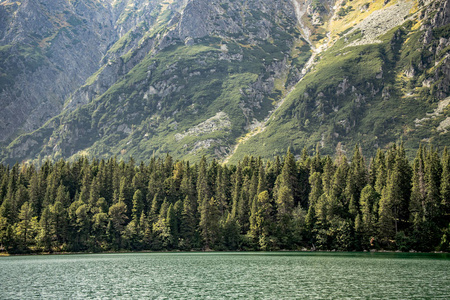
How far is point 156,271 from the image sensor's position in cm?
9231

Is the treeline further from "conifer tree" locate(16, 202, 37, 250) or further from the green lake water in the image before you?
the green lake water

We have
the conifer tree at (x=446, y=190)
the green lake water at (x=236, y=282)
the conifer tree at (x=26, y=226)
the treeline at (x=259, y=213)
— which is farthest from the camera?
the conifer tree at (x=26, y=226)

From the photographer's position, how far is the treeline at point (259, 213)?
496 feet

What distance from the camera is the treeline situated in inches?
5955

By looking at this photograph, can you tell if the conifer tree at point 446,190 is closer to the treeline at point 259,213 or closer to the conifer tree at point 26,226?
the treeline at point 259,213

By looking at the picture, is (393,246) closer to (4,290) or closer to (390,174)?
(390,174)

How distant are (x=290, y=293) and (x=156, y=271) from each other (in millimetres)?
38845

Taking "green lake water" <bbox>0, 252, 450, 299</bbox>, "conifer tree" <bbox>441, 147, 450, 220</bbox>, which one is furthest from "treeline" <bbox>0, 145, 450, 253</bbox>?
"green lake water" <bbox>0, 252, 450, 299</bbox>

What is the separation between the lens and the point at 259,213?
16938cm

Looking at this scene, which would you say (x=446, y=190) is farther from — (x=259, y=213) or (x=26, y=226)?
(x=26, y=226)

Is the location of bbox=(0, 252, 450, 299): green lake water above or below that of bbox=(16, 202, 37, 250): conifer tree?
below

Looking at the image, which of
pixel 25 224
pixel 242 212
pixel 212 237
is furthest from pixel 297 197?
pixel 25 224

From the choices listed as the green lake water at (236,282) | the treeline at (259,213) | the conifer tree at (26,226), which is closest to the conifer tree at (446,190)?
the treeline at (259,213)

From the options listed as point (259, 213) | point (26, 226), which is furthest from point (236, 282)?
point (26, 226)
